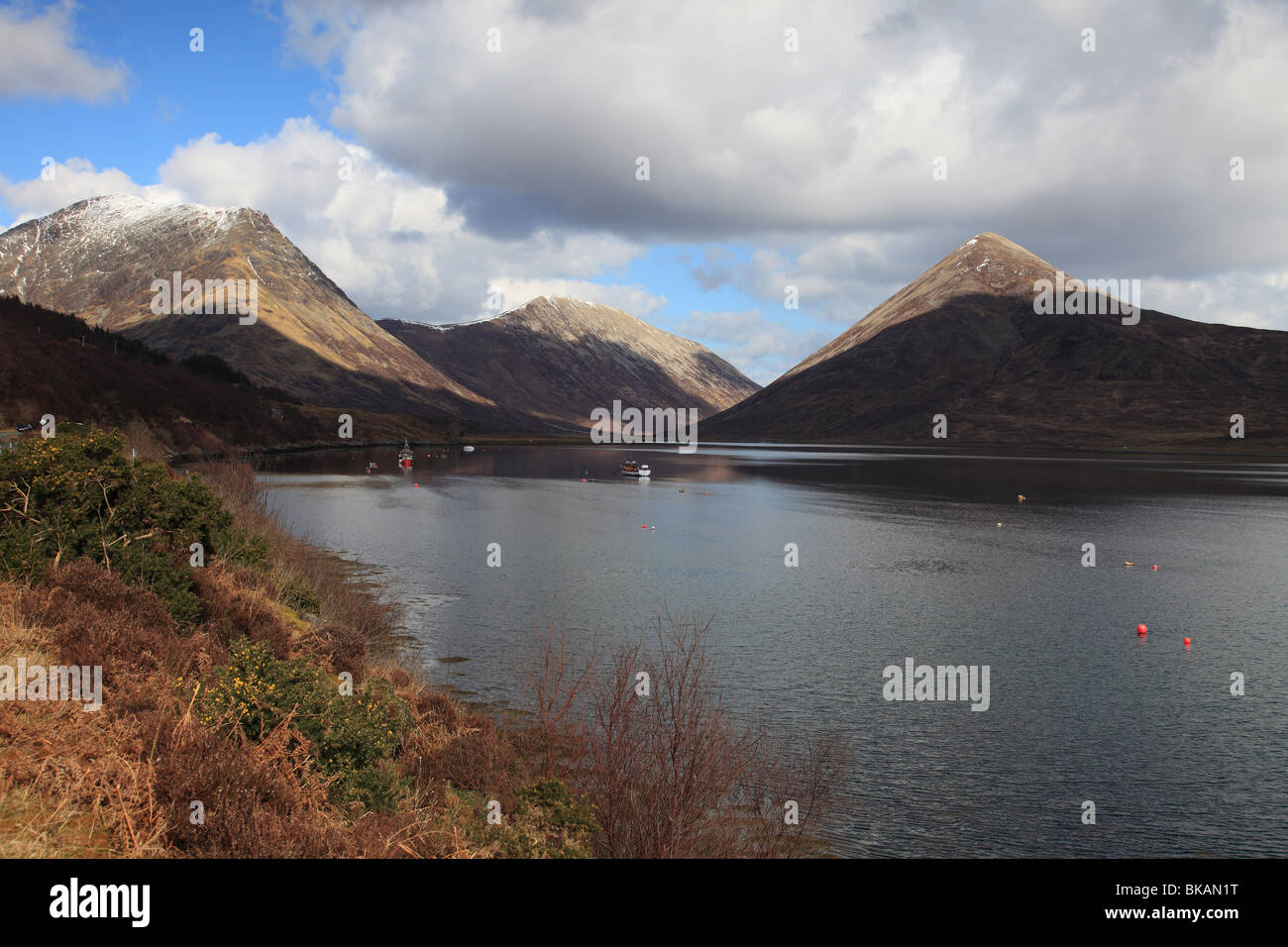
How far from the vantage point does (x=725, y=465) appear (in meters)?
169

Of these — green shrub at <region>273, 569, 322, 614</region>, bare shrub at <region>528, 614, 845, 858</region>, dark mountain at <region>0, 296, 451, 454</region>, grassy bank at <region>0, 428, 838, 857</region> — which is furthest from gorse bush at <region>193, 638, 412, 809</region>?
dark mountain at <region>0, 296, 451, 454</region>

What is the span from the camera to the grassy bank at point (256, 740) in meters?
11.8

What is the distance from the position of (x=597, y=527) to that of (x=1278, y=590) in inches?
1761

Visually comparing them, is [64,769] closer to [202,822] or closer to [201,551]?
[202,822]

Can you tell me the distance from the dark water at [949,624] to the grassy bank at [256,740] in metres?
3.81

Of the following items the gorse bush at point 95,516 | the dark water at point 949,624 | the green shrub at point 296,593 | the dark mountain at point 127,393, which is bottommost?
the dark water at point 949,624

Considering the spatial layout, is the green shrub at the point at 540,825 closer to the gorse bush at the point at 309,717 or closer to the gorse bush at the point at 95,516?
the gorse bush at the point at 309,717

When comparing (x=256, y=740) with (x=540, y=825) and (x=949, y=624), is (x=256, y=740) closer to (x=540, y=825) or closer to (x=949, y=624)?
(x=540, y=825)

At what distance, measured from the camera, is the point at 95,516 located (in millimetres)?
23047

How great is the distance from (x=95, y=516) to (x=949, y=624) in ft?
106

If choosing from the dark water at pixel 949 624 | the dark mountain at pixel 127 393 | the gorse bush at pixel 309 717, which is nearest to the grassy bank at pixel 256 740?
the gorse bush at pixel 309 717

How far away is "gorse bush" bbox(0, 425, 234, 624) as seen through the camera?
20.7 meters

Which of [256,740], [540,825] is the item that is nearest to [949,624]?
[540,825]

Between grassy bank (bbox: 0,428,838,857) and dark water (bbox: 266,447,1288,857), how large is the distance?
12.5 feet
